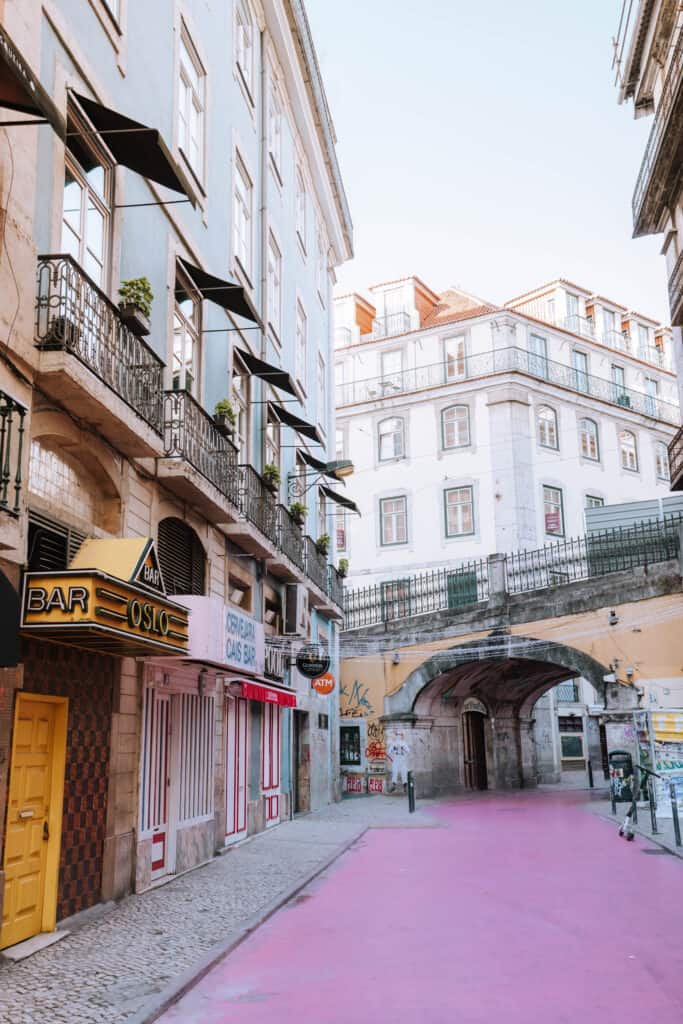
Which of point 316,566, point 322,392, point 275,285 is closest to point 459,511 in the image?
point 322,392

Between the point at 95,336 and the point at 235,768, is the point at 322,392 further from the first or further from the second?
the point at 95,336

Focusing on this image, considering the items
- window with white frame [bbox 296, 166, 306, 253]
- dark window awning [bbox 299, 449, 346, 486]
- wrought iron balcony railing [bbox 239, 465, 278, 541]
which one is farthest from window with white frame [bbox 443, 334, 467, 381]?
wrought iron balcony railing [bbox 239, 465, 278, 541]

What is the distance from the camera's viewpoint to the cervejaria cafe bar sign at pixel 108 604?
7949 millimetres

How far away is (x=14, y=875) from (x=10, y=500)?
3.15m

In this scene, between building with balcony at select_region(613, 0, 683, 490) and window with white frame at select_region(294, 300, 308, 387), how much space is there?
814 centimetres

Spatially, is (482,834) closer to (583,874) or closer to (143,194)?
(583,874)

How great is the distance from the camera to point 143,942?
827 cm

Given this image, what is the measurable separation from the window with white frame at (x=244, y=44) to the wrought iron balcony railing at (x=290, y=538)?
26.3ft

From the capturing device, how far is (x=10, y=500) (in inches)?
305

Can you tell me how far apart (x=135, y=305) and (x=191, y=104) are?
5.74 meters

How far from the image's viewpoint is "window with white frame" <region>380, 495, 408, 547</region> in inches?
1431

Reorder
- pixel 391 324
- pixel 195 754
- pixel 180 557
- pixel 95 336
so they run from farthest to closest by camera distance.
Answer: pixel 391 324 < pixel 195 754 < pixel 180 557 < pixel 95 336

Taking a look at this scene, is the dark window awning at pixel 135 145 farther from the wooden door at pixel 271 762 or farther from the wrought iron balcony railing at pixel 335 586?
the wrought iron balcony railing at pixel 335 586

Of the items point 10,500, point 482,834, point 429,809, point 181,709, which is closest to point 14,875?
point 10,500
